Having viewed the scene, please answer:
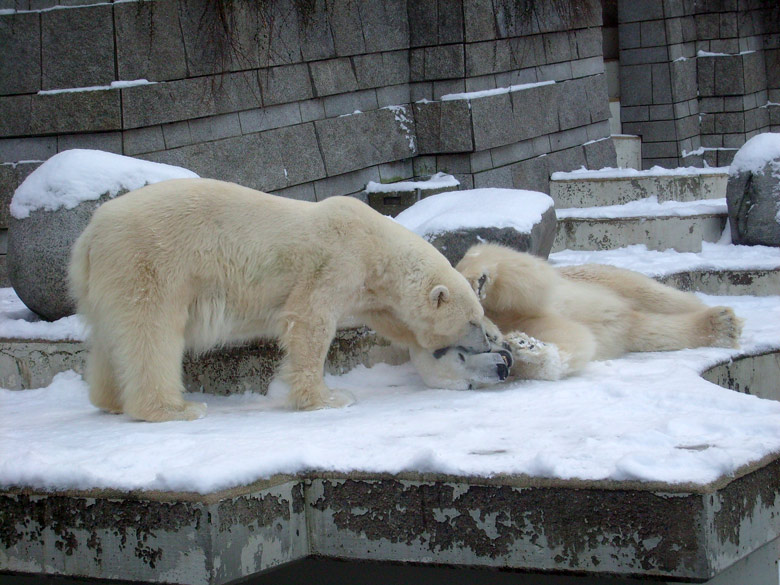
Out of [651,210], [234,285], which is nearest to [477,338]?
[234,285]

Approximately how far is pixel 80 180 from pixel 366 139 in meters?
3.76

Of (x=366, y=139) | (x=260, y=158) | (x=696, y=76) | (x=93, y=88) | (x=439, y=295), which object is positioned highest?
(x=696, y=76)

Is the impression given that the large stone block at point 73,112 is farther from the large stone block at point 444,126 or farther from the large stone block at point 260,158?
the large stone block at point 444,126

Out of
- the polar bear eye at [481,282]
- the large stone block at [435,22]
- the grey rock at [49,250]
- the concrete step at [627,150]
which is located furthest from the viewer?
the concrete step at [627,150]

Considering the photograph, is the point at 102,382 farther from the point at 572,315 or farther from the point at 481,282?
the point at 572,315

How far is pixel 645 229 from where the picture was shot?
764cm

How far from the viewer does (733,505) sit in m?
2.47

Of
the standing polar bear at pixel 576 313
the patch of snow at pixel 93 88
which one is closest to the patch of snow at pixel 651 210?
the standing polar bear at pixel 576 313

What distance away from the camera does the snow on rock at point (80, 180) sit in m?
4.66

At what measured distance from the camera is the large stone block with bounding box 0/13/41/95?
6.04 meters

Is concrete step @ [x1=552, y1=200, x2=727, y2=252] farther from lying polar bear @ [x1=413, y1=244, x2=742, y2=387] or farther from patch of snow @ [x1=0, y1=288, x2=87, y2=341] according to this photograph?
patch of snow @ [x1=0, y1=288, x2=87, y2=341]

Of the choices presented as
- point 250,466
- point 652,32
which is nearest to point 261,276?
point 250,466

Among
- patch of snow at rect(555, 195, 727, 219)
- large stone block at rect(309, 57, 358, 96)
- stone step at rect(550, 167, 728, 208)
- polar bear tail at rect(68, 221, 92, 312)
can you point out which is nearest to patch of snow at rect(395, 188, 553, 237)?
polar bear tail at rect(68, 221, 92, 312)

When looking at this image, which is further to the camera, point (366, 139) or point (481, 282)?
point (366, 139)
